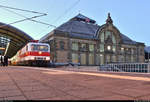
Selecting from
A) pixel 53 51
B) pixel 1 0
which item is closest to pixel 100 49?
pixel 53 51

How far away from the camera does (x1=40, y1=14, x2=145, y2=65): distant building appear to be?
33.0 meters

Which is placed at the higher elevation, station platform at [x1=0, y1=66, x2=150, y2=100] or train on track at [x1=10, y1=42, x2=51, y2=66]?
train on track at [x1=10, y1=42, x2=51, y2=66]

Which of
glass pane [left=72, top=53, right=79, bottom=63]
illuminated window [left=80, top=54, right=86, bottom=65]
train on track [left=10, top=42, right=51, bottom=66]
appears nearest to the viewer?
train on track [left=10, top=42, right=51, bottom=66]

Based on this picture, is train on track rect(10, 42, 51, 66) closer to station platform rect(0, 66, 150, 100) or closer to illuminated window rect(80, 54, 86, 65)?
station platform rect(0, 66, 150, 100)

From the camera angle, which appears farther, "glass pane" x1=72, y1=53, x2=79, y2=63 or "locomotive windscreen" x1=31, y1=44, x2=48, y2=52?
"glass pane" x1=72, y1=53, x2=79, y2=63

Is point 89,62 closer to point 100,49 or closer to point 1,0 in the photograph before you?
point 100,49

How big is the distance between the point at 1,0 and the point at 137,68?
17.9 meters

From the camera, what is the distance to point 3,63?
23172 millimetres

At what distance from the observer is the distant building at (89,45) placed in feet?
108

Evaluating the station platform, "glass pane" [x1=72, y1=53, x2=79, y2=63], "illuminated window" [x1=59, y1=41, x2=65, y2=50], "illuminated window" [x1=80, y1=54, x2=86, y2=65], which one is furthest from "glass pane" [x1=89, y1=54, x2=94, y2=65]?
the station platform

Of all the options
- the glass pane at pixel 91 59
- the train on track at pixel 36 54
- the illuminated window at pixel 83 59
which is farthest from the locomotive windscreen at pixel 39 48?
the glass pane at pixel 91 59

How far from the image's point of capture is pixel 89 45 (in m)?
38.0

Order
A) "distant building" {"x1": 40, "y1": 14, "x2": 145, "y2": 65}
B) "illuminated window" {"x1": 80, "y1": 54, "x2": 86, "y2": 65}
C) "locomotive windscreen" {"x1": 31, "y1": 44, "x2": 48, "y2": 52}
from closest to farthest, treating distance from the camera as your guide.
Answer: "locomotive windscreen" {"x1": 31, "y1": 44, "x2": 48, "y2": 52}, "distant building" {"x1": 40, "y1": 14, "x2": 145, "y2": 65}, "illuminated window" {"x1": 80, "y1": 54, "x2": 86, "y2": 65}

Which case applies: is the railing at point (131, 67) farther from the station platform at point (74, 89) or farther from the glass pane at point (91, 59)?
the glass pane at point (91, 59)
